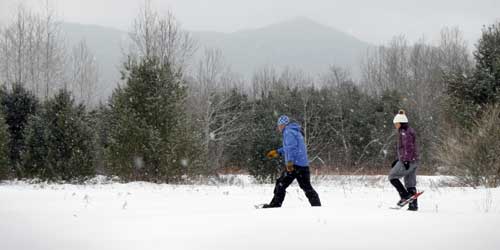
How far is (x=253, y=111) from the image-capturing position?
38875 millimetres

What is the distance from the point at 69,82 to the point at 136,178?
37.4 meters

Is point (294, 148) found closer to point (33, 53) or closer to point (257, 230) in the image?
point (257, 230)

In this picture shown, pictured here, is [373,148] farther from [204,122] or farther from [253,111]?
[204,122]

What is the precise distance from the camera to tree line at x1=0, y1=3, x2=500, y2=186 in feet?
58.7

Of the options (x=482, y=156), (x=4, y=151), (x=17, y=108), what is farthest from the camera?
(x=17, y=108)

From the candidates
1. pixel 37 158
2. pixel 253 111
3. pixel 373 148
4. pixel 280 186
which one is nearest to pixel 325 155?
pixel 373 148

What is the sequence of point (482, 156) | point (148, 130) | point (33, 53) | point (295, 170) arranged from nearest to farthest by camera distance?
point (295, 170) < point (482, 156) < point (148, 130) < point (33, 53)

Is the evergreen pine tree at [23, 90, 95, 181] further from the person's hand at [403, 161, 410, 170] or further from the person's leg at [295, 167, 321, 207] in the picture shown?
the person's hand at [403, 161, 410, 170]

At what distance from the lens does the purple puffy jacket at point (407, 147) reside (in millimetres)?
8430

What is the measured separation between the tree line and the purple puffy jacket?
333 inches

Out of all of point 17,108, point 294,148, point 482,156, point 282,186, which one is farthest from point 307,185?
point 17,108

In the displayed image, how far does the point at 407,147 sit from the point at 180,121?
11629 millimetres

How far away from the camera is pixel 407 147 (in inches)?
333

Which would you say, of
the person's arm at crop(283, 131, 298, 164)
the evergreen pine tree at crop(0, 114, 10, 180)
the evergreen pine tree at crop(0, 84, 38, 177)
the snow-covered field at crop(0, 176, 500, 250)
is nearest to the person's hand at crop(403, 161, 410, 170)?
the snow-covered field at crop(0, 176, 500, 250)
